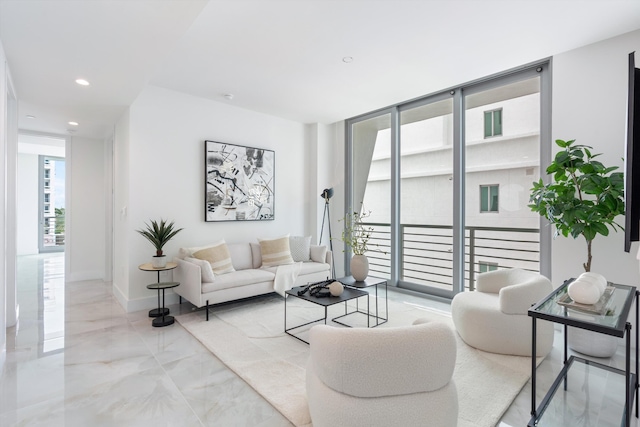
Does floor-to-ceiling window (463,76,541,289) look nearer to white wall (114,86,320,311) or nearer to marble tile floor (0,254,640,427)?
marble tile floor (0,254,640,427)

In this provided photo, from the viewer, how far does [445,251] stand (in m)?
4.37

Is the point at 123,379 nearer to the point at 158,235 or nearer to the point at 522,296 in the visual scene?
the point at 158,235

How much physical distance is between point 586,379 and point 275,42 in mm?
3642

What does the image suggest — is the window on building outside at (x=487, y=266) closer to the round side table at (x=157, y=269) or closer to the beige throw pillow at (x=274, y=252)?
the beige throw pillow at (x=274, y=252)

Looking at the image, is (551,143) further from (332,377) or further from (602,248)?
(332,377)

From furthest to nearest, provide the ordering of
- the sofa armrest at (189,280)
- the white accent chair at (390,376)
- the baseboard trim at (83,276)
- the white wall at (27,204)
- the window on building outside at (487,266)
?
the white wall at (27,204) < the baseboard trim at (83,276) < the window on building outside at (487,266) < the sofa armrest at (189,280) < the white accent chair at (390,376)

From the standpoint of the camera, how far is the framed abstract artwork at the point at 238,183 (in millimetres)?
4426

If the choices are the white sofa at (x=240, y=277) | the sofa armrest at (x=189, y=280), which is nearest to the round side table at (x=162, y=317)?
the sofa armrest at (x=189, y=280)

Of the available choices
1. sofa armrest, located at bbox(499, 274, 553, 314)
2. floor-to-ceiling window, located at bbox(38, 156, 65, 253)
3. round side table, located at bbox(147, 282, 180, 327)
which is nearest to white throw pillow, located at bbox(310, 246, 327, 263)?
round side table, located at bbox(147, 282, 180, 327)

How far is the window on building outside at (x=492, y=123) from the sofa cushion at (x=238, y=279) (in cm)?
327

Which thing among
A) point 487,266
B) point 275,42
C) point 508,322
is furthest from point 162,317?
point 487,266

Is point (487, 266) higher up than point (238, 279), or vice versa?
point (487, 266)

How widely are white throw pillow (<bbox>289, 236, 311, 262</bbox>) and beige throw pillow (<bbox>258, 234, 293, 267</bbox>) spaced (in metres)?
0.19

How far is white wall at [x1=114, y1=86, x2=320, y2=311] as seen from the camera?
3.84 metres
